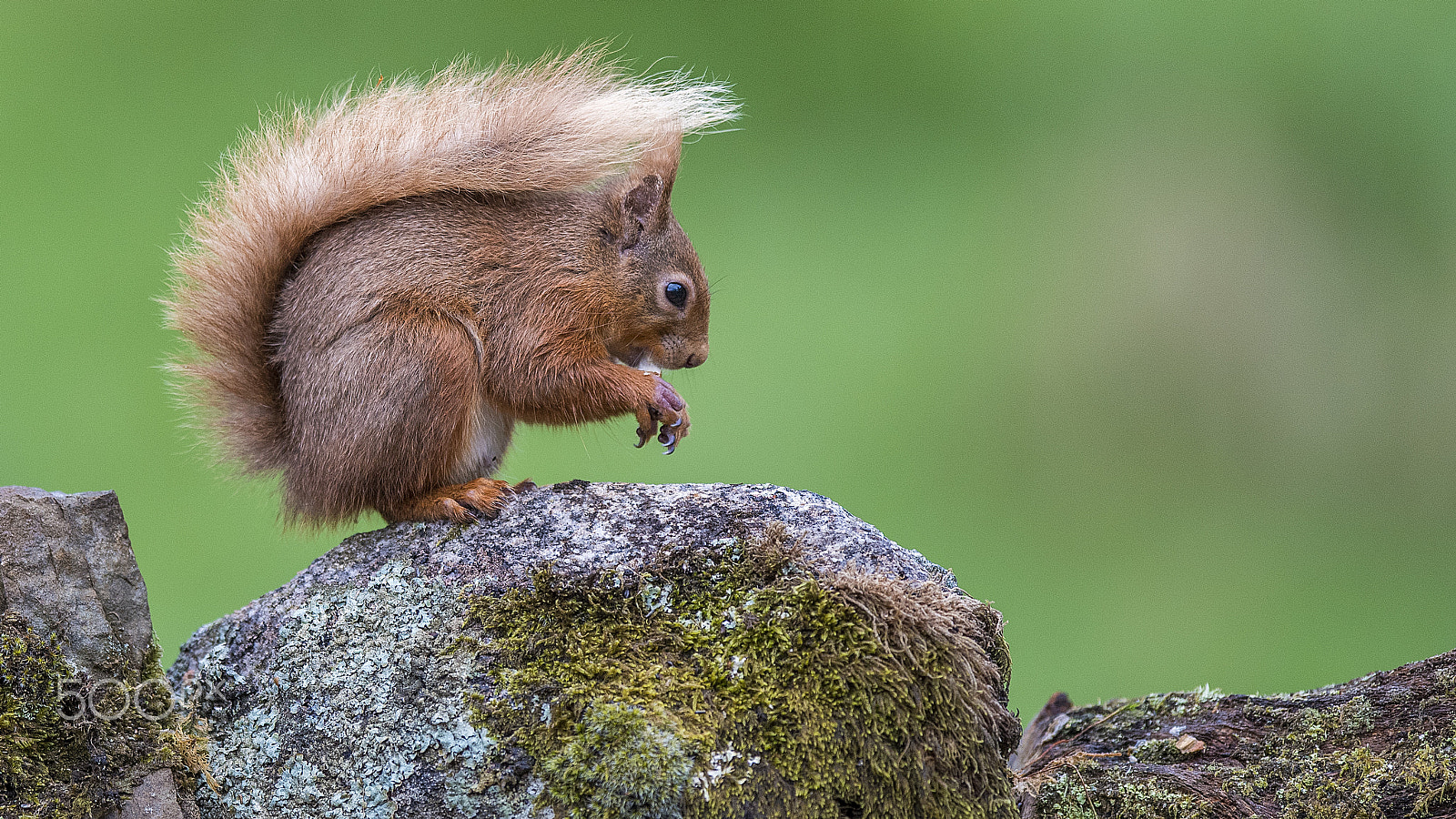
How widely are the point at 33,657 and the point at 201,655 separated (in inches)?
12.0

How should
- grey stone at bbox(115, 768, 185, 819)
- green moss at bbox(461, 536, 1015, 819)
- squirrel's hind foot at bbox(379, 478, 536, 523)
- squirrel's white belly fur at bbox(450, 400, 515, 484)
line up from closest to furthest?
green moss at bbox(461, 536, 1015, 819) < grey stone at bbox(115, 768, 185, 819) < squirrel's hind foot at bbox(379, 478, 536, 523) < squirrel's white belly fur at bbox(450, 400, 515, 484)

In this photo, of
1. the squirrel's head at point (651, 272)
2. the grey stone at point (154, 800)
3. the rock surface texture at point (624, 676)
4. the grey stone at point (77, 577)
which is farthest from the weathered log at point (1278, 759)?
the grey stone at point (77, 577)

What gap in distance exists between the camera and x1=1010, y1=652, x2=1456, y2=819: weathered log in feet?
5.18

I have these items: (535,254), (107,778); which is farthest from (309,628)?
(535,254)

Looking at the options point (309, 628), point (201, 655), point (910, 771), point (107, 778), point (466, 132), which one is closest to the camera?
point (910, 771)

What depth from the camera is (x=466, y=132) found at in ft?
6.87

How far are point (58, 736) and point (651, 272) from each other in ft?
4.06

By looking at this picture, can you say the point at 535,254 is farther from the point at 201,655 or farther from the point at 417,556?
the point at 201,655

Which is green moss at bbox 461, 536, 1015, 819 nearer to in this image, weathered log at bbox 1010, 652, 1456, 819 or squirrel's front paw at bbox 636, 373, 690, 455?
weathered log at bbox 1010, 652, 1456, 819

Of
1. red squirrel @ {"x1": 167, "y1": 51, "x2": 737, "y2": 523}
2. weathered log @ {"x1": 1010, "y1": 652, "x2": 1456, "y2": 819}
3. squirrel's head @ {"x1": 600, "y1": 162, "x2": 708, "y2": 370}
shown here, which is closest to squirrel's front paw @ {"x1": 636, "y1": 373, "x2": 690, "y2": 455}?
red squirrel @ {"x1": 167, "y1": 51, "x2": 737, "y2": 523}

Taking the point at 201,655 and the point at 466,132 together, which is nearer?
the point at 201,655

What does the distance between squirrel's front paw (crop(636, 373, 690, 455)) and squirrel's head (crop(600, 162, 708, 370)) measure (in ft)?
0.57

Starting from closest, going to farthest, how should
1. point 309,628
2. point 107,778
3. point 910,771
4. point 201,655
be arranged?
point 910,771
point 107,778
point 309,628
point 201,655

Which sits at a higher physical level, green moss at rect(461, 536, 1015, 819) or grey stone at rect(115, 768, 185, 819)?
green moss at rect(461, 536, 1015, 819)
